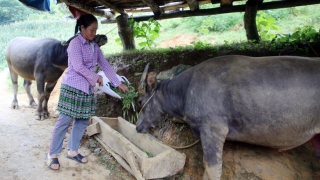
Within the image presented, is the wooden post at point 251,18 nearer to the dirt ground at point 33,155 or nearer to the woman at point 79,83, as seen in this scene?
the woman at point 79,83

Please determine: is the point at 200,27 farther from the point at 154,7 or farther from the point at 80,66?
the point at 80,66

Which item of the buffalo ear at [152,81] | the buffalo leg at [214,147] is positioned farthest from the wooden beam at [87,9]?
A: the buffalo leg at [214,147]

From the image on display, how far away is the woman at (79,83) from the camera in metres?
3.77

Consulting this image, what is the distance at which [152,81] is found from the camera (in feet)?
12.4

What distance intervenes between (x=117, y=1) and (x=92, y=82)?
292 centimetres

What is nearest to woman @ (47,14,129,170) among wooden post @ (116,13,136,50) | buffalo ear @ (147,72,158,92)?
buffalo ear @ (147,72,158,92)

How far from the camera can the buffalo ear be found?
3.74m

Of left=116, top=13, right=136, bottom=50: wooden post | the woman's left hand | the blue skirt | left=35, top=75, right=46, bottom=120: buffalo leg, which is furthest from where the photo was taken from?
left=116, top=13, right=136, bottom=50: wooden post

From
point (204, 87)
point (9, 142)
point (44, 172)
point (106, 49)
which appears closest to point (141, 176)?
point (204, 87)

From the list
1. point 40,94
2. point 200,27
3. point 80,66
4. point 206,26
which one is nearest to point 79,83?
point 80,66

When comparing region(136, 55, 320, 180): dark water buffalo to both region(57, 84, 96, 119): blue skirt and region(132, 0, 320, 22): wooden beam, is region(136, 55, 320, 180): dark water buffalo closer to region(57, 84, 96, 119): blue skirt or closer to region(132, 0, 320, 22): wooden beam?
region(57, 84, 96, 119): blue skirt

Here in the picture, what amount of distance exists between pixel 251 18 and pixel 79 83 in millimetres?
4263

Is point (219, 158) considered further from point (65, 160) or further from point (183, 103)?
point (65, 160)

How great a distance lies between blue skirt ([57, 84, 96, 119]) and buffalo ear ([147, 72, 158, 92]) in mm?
964
